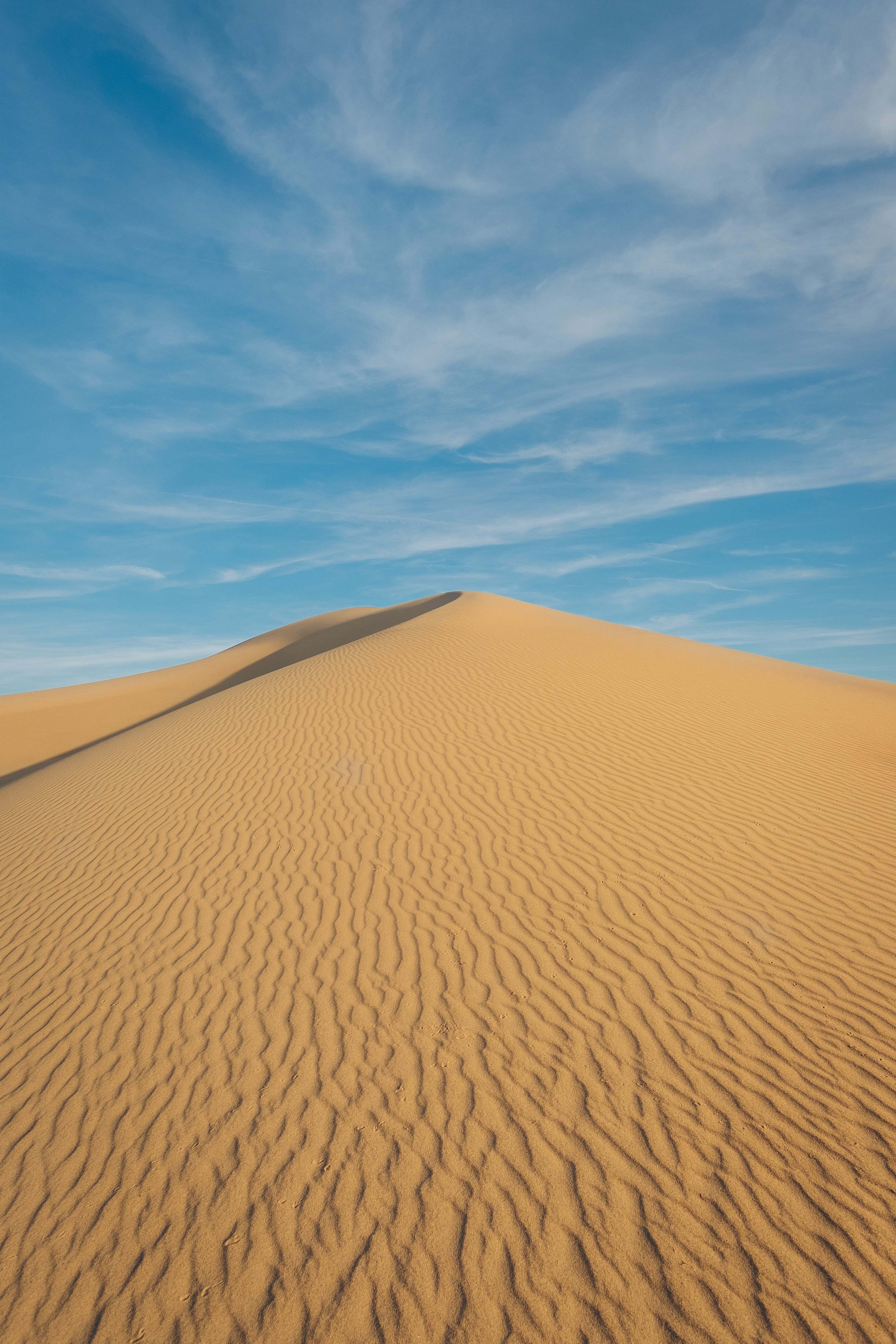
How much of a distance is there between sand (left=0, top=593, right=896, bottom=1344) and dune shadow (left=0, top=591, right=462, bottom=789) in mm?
16329

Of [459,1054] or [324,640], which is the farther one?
[324,640]

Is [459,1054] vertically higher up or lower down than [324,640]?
lower down

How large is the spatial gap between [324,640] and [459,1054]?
88.4 ft

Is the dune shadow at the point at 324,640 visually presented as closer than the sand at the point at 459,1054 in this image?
No

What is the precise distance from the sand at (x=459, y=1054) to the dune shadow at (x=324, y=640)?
1633 centimetres

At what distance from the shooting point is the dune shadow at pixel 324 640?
27859 millimetres

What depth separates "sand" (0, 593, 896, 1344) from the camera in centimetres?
360

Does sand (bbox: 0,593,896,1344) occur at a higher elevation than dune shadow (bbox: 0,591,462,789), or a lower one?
lower

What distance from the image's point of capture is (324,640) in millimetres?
31047

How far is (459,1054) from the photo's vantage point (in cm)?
508

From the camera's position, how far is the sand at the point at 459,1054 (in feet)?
11.8

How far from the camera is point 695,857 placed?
7.92m

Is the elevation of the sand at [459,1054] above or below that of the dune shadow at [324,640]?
below

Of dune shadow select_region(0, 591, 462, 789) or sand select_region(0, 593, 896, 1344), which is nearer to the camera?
sand select_region(0, 593, 896, 1344)
